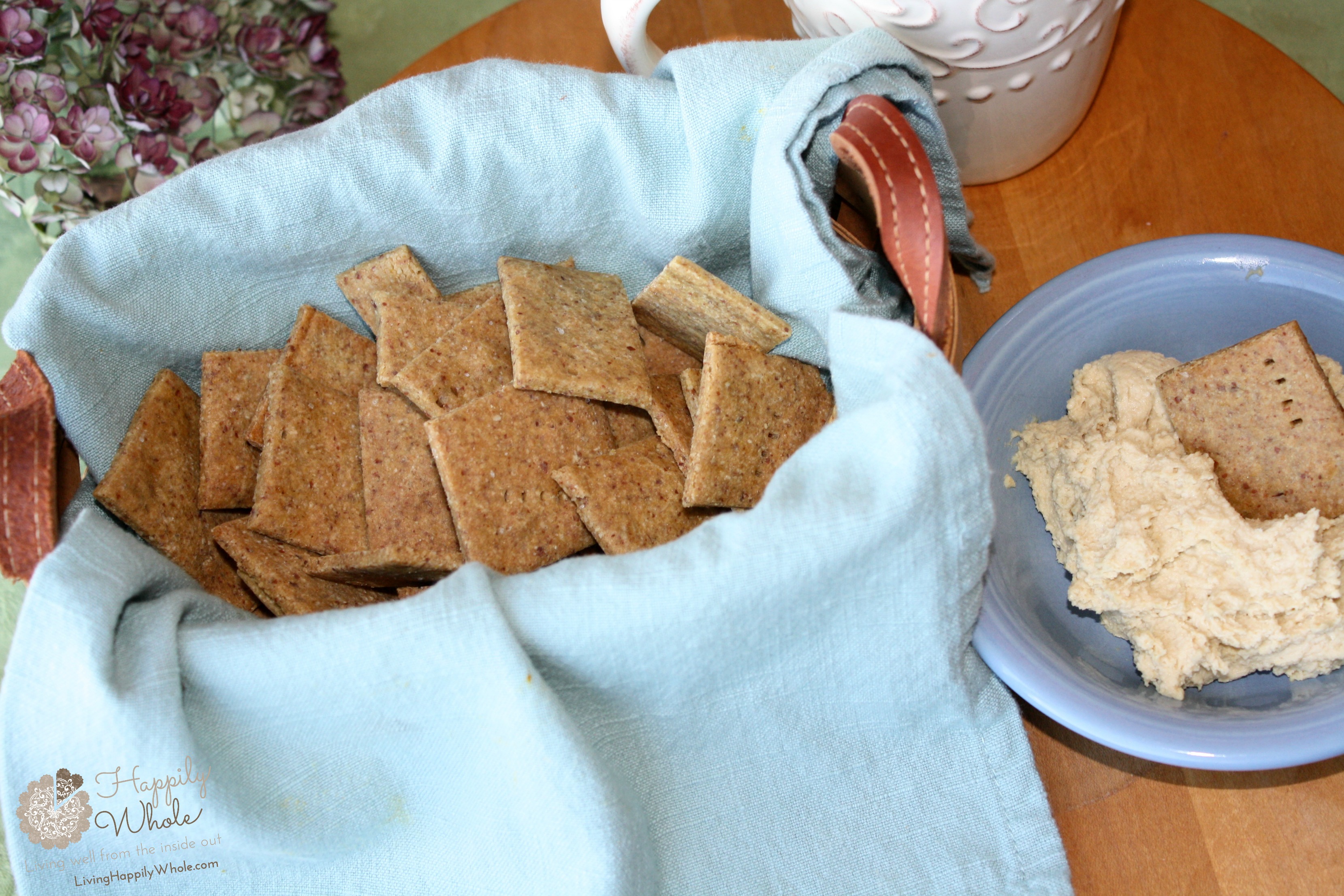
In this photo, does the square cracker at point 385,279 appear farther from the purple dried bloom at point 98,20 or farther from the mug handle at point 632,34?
the purple dried bloom at point 98,20

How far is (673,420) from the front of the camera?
1069 millimetres

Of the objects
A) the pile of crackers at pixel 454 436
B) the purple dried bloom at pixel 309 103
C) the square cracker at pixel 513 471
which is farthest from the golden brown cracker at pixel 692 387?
the purple dried bloom at pixel 309 103

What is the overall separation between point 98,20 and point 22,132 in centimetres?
18

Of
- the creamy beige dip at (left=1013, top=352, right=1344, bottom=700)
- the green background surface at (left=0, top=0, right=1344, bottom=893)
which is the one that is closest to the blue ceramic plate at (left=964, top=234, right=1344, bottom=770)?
the creamy beige dip at (left=1013, top=352, right=1344, bottom=700)

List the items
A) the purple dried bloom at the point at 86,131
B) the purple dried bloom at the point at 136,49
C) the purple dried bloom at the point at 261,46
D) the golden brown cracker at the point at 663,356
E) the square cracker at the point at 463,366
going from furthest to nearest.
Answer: the purple dried bloom at the point at 261,46 → the purple dried bloom at the point at 136,49 → the purple dried bloom at the point at 86,131 → the golden brown cracker at the point at 663,356 → the square cracker at the point at 463,366

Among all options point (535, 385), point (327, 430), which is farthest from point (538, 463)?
point (327, 430)

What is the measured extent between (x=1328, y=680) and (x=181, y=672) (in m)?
0.97

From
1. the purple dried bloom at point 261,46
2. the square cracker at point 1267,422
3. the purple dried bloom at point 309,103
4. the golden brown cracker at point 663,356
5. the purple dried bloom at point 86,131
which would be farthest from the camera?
the purple dried bloom at point 309,103

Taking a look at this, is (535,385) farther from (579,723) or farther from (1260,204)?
(1260,204)

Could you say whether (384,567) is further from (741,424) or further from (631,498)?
(741,424)

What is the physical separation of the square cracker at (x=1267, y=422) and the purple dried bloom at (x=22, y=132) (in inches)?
52.1

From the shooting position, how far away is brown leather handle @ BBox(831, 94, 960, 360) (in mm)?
854

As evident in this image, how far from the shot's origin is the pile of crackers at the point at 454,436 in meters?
1.00

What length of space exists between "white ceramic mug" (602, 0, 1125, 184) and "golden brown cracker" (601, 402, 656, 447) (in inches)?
14.5
